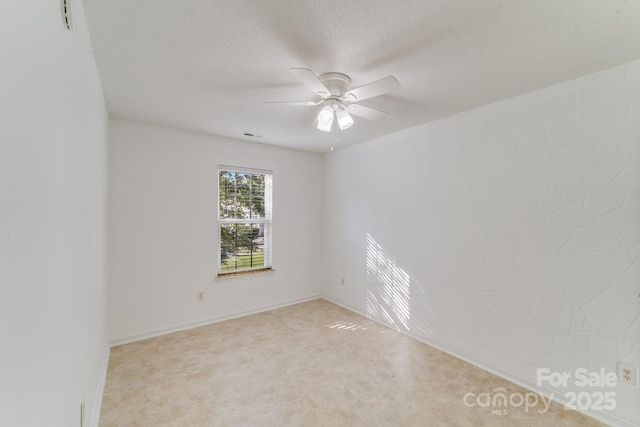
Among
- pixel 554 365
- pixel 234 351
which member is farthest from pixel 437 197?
pixel 234 351

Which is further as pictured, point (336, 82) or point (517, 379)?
point (517, 379)

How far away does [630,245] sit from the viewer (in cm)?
187

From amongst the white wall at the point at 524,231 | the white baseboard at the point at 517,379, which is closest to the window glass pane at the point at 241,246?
the white wall at the point at 524,231

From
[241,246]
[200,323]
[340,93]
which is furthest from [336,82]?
[200,323]

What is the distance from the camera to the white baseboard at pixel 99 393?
1.81 meters

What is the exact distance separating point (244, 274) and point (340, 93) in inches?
111

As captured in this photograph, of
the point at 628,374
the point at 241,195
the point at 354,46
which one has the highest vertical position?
Answer: the point at 354,46

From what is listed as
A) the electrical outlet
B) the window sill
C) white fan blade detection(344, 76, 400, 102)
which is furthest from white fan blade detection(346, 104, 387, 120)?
the window sill

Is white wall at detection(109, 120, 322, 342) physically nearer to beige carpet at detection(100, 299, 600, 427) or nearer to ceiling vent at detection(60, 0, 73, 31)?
beige carpet at detection(100, 299, 600, 427)

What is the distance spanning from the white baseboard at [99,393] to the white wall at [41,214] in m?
0.56

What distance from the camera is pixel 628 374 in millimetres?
1852

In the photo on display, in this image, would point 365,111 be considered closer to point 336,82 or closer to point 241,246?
point 336,82

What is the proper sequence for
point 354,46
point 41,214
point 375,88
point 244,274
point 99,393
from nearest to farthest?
point 41,214 < point 354,46 < point 375,88 < point 99,393 < point 244,274

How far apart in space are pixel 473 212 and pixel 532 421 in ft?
5.45
